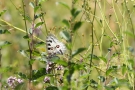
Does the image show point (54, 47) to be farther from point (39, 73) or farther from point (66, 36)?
point (66, 36)

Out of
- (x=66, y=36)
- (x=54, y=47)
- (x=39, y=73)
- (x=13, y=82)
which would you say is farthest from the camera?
(x=13, y=82)

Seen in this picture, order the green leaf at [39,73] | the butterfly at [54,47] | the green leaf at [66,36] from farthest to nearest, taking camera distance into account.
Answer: the green leaf at [39,73], the butterfly at [54,47], the green leaf at [66,36]

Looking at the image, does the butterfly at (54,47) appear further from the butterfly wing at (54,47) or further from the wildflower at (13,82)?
the wildflower at (13,82)

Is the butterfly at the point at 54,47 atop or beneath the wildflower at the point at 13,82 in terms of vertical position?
atop

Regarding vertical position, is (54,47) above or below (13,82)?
above

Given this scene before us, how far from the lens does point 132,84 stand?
2531mm

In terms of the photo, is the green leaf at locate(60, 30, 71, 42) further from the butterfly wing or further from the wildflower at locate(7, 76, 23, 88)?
the wildflower at locate(7, 76, 23, 88)

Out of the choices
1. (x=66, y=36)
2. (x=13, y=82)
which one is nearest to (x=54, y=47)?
(x=66, y=36)

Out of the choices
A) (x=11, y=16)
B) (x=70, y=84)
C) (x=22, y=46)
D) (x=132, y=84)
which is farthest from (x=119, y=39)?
(x=11, y=16)

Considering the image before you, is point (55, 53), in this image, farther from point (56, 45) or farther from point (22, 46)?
point (22, 46)

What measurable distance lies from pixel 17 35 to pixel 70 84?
396 centimetres

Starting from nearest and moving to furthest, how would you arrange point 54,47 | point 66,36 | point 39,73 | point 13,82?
point 66,36 → point 54,47 → point 39,73 → point 13,82

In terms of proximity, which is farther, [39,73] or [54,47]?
[39,73]

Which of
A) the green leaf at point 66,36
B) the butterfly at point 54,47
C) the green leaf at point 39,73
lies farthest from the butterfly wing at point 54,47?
the green leaf at point 66,36
